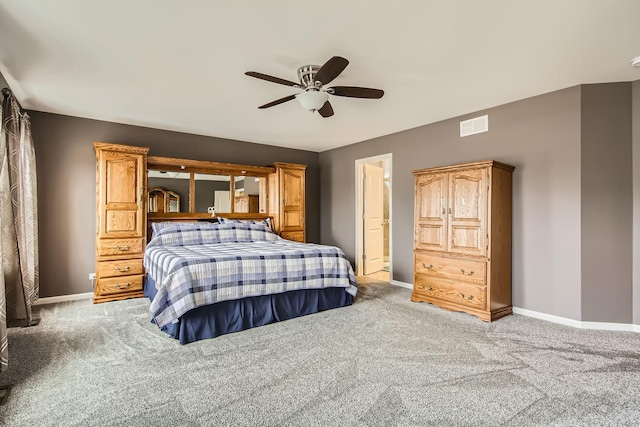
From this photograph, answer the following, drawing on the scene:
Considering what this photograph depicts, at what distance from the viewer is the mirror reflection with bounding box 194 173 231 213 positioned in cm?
522

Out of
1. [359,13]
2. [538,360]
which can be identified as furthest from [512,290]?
[359,13]

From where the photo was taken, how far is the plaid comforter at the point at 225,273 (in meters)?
2.86

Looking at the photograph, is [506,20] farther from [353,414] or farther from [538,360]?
[353,414]

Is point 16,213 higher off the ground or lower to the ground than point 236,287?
higher

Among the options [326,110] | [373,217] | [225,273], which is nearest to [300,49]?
[326,110]

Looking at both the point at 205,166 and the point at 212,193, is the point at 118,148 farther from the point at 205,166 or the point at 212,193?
the point at 212,193

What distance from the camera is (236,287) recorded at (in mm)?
3141

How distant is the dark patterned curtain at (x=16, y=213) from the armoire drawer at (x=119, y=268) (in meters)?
0.66

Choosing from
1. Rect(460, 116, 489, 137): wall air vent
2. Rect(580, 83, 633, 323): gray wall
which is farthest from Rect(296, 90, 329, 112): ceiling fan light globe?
Rect(580, 83, 633, 323): gray wall

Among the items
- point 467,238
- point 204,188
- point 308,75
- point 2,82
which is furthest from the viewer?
point 204,188

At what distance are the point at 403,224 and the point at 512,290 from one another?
1.72 metres

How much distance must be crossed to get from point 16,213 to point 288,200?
343cm

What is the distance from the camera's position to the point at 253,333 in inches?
121

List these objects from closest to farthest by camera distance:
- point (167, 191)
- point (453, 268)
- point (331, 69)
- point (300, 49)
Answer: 1. point (331, 69)
2. point (300, 49)
3. point (453, 268)
4. point (167, 191)
